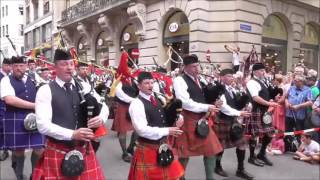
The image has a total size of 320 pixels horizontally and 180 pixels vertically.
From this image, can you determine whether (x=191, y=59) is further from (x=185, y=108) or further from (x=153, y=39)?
(x=153, y=39)

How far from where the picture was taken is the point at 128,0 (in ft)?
50.0

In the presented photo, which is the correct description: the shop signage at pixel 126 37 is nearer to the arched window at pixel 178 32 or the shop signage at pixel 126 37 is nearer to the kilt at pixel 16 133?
the arched window at pixel 178 32

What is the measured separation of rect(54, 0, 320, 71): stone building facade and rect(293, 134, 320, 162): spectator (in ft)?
19.1

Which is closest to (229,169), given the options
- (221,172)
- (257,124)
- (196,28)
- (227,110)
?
(221,172)

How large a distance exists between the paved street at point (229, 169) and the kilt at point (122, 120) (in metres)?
0.49

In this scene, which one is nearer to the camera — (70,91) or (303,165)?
(70,91)

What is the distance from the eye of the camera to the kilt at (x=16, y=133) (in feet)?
15.3

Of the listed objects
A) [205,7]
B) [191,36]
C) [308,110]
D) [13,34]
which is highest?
[205,7]

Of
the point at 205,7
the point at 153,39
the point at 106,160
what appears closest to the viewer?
the point at 106,160

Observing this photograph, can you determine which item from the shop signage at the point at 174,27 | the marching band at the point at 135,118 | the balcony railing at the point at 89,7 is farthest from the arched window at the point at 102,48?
the marching band at the point at 135,118

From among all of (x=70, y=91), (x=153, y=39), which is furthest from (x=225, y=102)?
(x=153, y=39)

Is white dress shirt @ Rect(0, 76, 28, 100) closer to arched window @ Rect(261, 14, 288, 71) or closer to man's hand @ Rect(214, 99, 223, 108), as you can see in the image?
man's hand @ Rect(214, 99, 223, 108)

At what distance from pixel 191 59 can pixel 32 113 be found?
2003 mm

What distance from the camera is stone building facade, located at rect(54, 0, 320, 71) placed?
13.0 m
